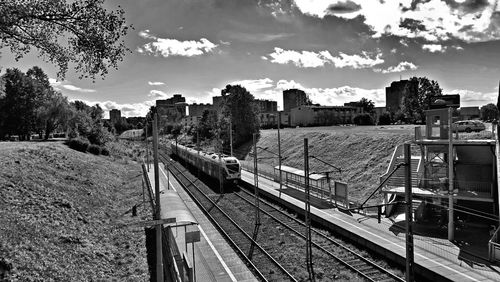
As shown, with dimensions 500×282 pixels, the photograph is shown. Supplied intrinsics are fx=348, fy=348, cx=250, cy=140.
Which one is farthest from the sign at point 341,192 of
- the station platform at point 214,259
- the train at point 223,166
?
the train at point 223,166

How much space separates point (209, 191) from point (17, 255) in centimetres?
2200

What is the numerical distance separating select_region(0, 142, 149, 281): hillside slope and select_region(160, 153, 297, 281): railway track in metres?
4.67

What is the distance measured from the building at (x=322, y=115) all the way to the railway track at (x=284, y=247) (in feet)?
275

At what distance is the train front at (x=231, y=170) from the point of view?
3459cm

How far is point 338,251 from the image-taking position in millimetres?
17578

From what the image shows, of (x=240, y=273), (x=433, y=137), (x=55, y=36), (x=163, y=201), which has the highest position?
(x=55, y=36)

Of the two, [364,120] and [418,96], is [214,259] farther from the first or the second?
[364,120]

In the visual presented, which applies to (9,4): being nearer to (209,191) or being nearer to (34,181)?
(34,181)

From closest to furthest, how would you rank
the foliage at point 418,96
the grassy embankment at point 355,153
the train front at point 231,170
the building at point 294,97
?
1. the grassy embankment at point 355,153
2. the train front at point 231,170
3. the foliage at point 418,96
4. the building at point 294,97

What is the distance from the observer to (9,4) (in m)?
11.7

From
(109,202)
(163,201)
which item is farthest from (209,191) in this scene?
(163,201)

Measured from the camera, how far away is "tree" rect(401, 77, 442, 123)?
60.2m

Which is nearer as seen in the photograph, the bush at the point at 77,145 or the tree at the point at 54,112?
the bush at the point at 77,145

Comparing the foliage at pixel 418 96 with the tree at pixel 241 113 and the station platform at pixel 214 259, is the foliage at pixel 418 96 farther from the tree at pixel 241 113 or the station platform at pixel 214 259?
the station platform at pixel 214 259
